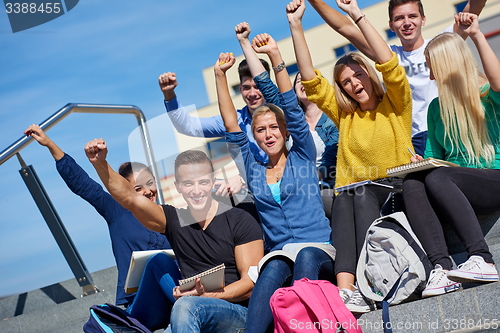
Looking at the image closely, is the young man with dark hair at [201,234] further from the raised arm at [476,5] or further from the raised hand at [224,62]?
the raised arm at [476,5]

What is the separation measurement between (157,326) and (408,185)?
5.54 ft

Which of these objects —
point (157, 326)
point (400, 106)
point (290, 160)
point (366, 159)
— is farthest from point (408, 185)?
point (157, 326)

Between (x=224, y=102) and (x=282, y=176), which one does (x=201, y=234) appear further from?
(x=224, y=102)

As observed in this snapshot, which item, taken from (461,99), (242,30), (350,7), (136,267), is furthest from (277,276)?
(242,30)

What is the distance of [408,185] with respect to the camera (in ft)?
9.08

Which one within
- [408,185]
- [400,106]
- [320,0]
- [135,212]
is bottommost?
[408,185]

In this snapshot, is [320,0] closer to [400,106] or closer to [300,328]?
[400,106]

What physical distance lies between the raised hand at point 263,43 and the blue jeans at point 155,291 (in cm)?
143

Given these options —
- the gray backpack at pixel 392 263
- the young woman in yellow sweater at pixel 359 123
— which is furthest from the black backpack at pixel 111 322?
the gray backpack at pixel 392 263

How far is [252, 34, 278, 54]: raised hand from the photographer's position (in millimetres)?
3416

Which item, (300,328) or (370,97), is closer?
(300,328)

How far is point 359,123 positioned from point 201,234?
115 centimetres

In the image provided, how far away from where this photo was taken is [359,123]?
3.20 meters

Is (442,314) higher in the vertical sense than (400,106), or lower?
lower
